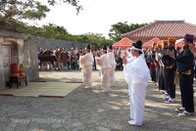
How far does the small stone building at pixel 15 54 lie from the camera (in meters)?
8.05

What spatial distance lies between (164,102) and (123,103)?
1276mm

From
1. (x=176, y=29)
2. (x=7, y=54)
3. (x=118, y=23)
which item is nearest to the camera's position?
(x=7, y=54)

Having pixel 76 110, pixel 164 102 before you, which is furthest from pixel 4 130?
pixel 164 102

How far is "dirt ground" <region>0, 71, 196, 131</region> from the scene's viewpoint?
4.00 m

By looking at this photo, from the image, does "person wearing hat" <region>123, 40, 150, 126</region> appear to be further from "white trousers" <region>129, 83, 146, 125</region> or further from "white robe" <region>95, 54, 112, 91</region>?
"white robe" <region>95, 54, 112, 91</region>

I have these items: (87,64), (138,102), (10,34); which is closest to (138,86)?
(138,102)

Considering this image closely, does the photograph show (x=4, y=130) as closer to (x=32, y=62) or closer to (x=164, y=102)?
(x=164, y=102)

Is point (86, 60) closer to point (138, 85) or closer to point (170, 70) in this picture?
point (170, 70)

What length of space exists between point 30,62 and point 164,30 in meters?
20.0

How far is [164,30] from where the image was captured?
996 inches

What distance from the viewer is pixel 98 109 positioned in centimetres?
522

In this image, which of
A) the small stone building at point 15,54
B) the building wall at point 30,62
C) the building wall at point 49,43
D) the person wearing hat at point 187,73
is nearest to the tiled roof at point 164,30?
the building wall at point 49,43

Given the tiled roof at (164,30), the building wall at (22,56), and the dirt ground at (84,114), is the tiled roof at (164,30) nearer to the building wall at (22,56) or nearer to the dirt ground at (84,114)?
the building wall at (22,56)

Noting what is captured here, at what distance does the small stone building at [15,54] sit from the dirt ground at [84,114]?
2.07m
